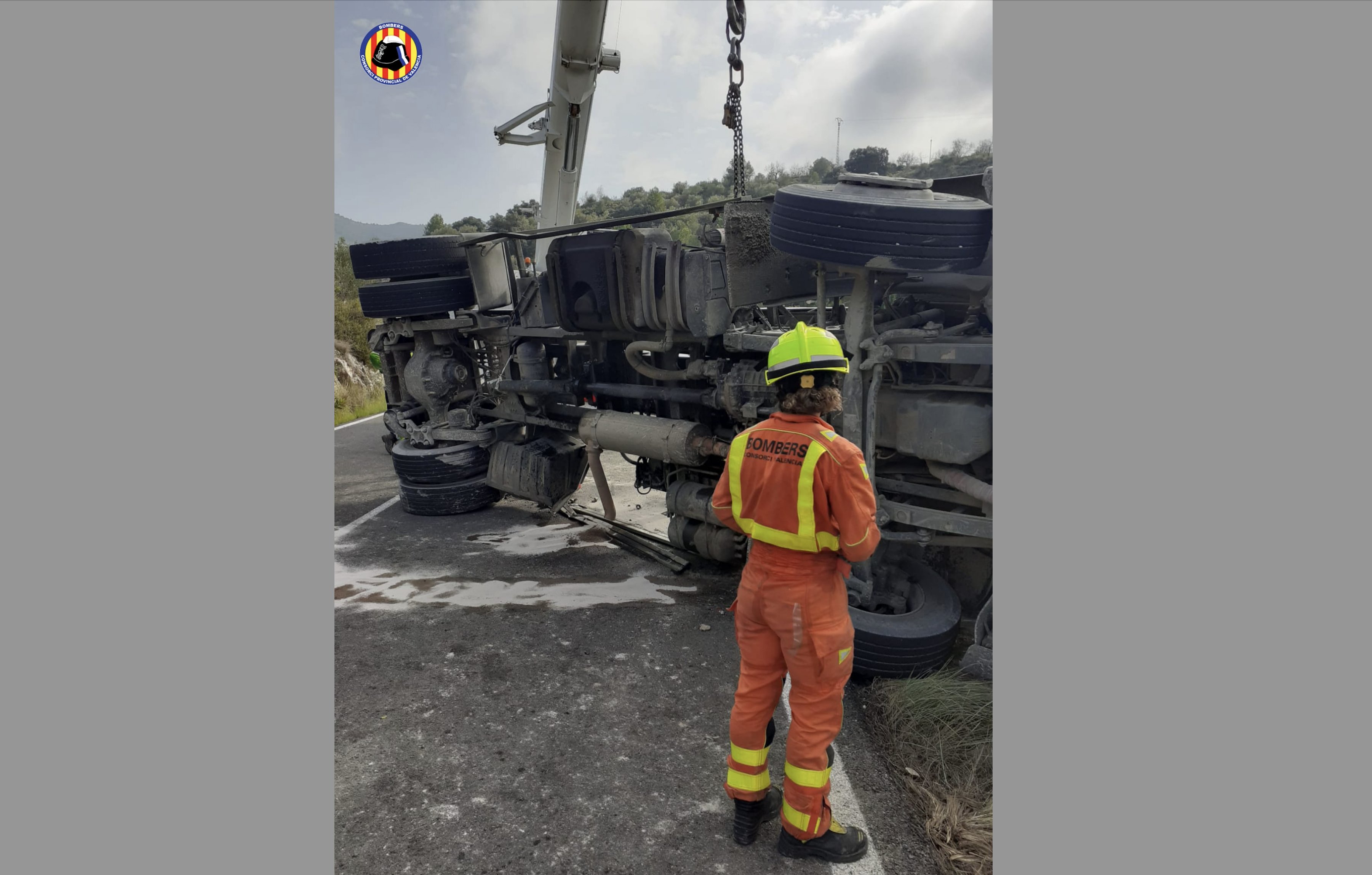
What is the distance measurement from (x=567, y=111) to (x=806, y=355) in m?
7.95

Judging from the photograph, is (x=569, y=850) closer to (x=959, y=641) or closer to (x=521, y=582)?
(x=959, y=641)

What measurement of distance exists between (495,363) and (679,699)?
4.77 m

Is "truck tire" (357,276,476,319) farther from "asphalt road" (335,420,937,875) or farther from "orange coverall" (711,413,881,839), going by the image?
"orange coverall" (711,413,881,839)

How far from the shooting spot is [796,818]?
2.64m

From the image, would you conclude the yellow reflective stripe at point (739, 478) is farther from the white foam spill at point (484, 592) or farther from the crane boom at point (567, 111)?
the crane boom at point (567, 111)

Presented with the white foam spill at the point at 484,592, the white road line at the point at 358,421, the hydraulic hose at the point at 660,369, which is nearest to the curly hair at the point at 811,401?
the hydraulic hose at the point at 660,369

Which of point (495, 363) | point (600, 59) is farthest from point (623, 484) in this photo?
point (600, 59)

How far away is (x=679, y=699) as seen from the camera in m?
3.79

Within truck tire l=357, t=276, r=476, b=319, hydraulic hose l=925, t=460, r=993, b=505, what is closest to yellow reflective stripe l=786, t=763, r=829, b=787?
hydraulic hose l=925, t=460, r=993, b=505

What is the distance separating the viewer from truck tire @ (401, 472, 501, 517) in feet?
24.3

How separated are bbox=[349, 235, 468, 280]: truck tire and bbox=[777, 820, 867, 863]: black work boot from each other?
6.19 meters

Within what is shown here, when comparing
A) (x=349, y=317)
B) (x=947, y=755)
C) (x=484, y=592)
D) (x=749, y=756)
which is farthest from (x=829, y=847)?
(x=349, y=317)

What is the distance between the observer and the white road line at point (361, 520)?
6.96 meters

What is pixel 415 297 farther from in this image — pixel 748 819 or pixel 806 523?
pixel 748 819
